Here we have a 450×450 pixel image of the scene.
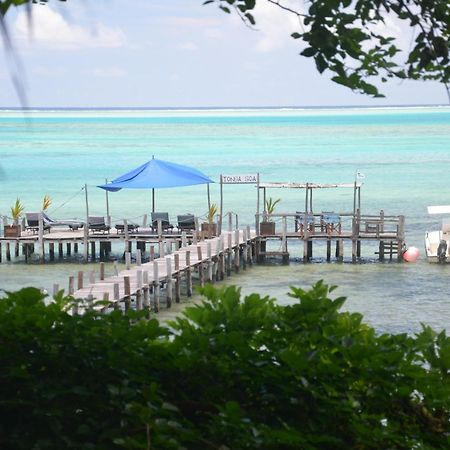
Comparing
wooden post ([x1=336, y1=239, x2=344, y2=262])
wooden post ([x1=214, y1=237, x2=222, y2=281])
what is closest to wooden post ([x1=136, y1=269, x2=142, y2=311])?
wooden post ([x1=214, y1=237, x2=222, y2=281])

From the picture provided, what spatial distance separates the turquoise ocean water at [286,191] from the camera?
27031 mm

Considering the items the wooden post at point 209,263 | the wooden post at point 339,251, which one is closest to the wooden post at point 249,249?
the wooden post at point 339,251

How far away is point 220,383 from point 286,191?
58.7m

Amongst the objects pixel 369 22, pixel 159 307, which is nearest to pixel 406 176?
pixel 159 307

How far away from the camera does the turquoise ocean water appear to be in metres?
27.0

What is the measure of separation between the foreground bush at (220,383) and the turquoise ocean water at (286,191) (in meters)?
0.96

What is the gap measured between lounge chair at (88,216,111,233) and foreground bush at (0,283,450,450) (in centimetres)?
2685

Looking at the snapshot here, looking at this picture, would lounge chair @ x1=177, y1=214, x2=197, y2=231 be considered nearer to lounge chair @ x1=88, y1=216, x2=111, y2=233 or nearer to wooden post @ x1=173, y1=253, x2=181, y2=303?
lounge chair @ x1=88, y1=216, x2=111, y2=233

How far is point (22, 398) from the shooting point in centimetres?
418

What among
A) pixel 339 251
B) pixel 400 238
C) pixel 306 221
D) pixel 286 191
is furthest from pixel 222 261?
pixel 286 191

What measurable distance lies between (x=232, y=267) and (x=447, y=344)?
2636 centimetres

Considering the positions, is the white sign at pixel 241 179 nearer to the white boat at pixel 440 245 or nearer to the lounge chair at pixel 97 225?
the lounge chair at pixel 97 225

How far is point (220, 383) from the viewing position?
13.9 ft

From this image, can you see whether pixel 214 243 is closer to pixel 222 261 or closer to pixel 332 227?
pixel 222 261
